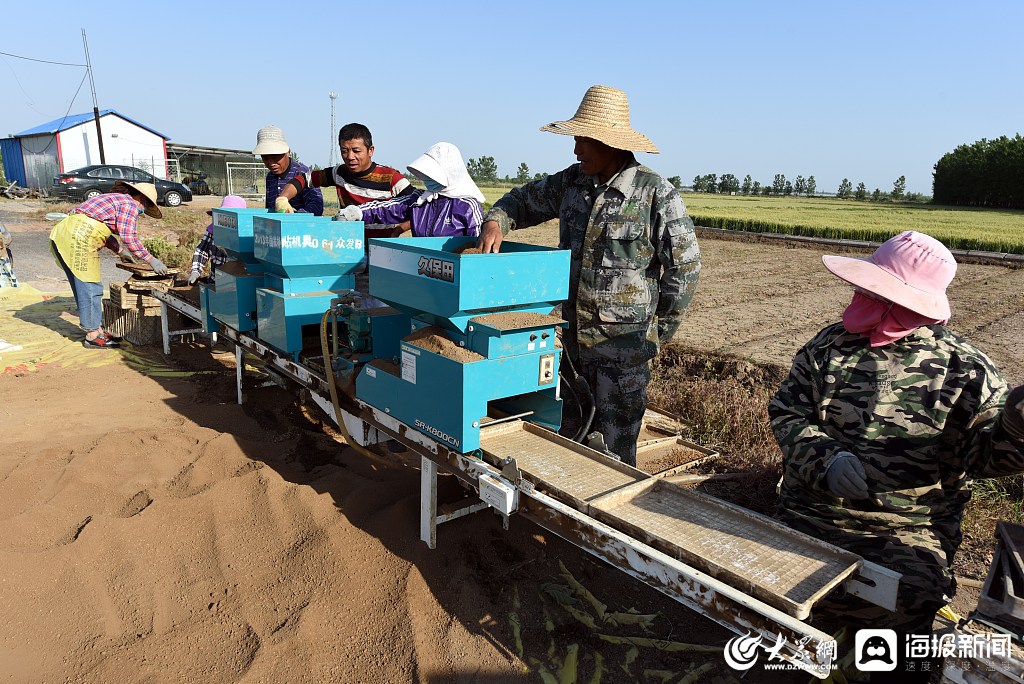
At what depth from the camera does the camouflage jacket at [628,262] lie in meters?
3.34

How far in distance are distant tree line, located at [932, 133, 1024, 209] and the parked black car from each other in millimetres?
44826

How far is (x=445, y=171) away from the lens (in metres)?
3.92

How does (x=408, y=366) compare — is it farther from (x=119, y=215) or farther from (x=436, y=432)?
(x=119, y=215)

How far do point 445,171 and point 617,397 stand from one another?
64.9 inches

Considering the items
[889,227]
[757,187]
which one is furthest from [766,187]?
[889,227]

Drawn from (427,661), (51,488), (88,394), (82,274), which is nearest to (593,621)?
(427,661)

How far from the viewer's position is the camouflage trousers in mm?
3469

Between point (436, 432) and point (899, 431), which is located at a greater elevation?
point (899, 431)

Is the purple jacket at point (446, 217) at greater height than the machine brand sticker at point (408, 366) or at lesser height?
greater

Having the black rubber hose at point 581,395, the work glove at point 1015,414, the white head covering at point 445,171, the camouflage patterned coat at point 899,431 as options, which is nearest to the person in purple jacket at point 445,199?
the white head covering at point 445,171

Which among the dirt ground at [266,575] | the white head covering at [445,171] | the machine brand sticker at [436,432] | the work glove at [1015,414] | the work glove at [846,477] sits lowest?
the dirt ground at [266,575]

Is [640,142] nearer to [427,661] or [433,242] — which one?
[433,242]

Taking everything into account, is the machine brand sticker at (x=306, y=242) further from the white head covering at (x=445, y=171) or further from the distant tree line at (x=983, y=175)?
the distant tree line at (x=983, y=175)

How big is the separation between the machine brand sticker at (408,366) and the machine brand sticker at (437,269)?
1.20 feet
